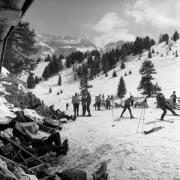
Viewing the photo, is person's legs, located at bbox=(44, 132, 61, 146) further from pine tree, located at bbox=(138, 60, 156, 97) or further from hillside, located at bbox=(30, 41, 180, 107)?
hillside, located at bbox=(30, 41, 180, 107)

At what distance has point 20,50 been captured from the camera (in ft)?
116

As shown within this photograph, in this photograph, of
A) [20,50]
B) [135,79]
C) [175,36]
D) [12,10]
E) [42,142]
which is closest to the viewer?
[12,10]

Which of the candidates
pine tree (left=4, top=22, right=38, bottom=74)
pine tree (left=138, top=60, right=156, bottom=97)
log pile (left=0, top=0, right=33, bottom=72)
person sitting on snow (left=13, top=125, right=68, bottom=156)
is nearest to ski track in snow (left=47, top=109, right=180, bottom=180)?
person sitting on snow (left=13, top=125, right=68, bottom=156)

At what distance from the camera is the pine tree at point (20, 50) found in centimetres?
3247

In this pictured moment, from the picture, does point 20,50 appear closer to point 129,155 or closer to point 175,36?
point 129,155

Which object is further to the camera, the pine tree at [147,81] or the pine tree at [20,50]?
the pine tree at [147,81]

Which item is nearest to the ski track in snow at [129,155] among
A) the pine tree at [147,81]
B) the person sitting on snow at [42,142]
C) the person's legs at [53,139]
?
the person sitting on snow at [42,142]

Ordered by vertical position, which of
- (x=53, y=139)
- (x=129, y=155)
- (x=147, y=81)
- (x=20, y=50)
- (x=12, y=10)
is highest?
(x=20, y=50)

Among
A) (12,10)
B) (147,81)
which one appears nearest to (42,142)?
(12,10)

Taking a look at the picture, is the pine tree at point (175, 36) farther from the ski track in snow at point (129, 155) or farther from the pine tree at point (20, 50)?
the ski track in snow at point (129, 155)

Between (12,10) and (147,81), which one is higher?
(12,10)

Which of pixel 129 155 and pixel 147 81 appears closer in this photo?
pixel 129 155

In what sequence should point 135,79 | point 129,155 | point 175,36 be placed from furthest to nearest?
point 175,36, point 135,79, point 129,155

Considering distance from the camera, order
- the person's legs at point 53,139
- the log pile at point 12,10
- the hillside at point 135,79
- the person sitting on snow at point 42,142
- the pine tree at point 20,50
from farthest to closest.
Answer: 1. the hillside at point 135,79
2. the pine tree at point 20,50
3. the person's legs at point 53,139
4. the person sitting on snow at point 42,142
5. the log pile at point 12,10
